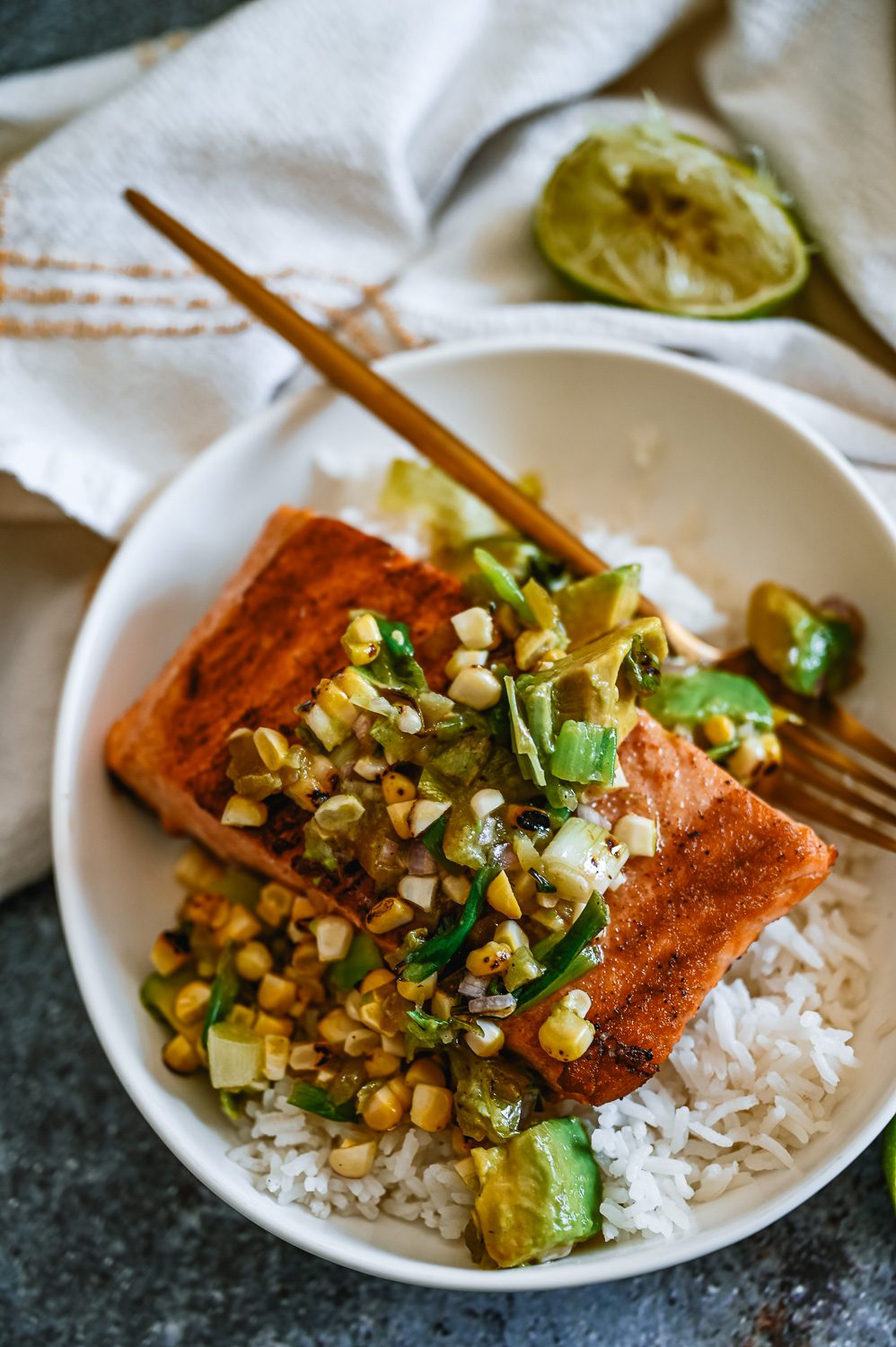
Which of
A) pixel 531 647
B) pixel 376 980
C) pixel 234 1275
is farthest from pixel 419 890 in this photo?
pixel 234 1275

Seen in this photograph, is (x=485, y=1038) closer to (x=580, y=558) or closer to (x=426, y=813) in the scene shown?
(x=426, y=813)

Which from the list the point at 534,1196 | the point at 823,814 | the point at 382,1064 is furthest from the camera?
the point at 823,814

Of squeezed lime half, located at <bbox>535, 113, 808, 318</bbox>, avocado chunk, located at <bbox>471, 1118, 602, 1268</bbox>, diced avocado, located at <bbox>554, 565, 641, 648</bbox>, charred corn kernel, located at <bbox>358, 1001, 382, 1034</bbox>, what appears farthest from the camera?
squeezed lime half, located at <bbox>535, 113, 808, 318</bbox>

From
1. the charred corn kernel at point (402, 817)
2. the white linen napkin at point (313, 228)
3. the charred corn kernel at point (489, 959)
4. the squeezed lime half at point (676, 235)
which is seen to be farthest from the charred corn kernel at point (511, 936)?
the squeezed lime half at point (676, 235)

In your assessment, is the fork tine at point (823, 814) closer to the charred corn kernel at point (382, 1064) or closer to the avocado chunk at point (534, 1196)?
the avocado chunk at point (534, 1196)

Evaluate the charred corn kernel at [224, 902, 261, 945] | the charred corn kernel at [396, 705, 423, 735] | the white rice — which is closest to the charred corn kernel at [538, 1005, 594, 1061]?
the white rice

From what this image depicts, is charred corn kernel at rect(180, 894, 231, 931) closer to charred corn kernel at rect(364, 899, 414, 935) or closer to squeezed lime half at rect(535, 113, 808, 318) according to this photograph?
charred corn kernel at rect(364, 899, 414, 935)

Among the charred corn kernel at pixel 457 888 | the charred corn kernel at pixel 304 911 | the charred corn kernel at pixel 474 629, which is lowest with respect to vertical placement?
the charred corn kernel at pixel 304 911
